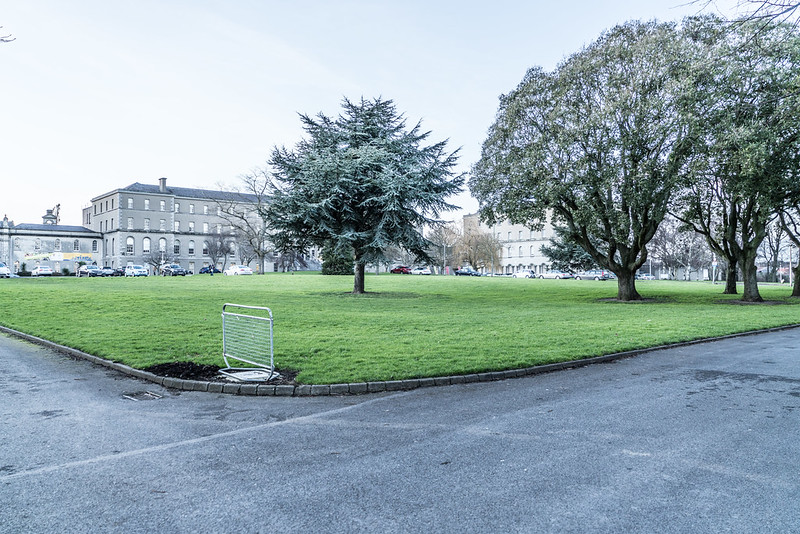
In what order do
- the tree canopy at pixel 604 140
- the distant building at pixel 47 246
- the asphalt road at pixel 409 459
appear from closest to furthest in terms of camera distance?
1. the asphalt road at pixel 409 459
2. the tree canopy at pixel 604 140
3. the distant building at pixel 47 246

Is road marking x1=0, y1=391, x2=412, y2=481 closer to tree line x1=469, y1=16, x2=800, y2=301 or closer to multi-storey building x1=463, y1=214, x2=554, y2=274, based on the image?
tree line x1=469, y1=16, x2=800, y2=301

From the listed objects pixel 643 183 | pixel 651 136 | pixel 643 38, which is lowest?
pixel 643 183

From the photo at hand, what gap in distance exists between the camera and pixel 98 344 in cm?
1092

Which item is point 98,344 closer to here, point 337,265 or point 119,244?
point 337,265

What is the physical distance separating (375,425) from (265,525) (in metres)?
2.42

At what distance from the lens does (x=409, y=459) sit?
15.3ft

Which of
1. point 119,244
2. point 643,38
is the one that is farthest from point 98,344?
point 119,244

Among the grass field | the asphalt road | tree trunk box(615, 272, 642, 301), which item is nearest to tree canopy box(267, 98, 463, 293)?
the grass field

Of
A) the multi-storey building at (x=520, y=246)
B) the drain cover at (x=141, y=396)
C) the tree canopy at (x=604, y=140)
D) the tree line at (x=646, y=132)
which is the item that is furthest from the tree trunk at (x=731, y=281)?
the multi-storey building at (x=520, y=246)

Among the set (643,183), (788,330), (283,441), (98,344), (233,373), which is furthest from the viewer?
(643,183)

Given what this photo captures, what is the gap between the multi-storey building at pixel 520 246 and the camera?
10712 cm

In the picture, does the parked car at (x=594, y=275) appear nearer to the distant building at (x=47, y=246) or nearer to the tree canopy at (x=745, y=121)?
the tree canopy at (x=745, y=121)

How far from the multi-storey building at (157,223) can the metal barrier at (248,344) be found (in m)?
85.0

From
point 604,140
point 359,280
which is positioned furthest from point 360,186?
point 604,140
